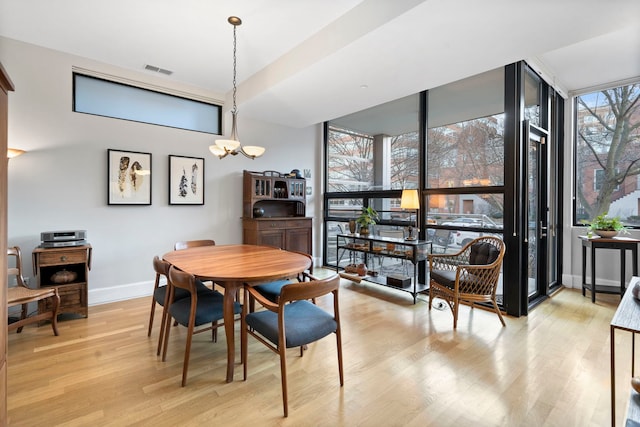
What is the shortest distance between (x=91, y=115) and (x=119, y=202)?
3.64ft

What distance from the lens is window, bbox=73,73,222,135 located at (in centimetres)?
376

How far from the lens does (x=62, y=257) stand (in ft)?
10.4

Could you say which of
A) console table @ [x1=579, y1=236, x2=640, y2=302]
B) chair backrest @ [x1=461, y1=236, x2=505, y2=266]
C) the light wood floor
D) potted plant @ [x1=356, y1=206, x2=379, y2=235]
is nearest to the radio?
the light wood floor

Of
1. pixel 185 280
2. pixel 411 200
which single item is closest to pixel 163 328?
pixel 185 280

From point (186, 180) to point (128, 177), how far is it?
0.72 m

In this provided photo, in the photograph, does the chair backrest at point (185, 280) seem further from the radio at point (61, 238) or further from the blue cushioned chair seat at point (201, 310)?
the radio at point (61, 238)

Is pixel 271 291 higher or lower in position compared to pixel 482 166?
lower

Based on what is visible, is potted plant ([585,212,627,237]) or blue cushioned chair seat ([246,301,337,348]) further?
potted plant ([585,212,627,237])

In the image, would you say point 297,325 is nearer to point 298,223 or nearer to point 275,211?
point 298,223

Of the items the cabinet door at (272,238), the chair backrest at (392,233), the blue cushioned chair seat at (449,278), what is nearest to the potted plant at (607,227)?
the blue cushioned chair seat at (449,278)

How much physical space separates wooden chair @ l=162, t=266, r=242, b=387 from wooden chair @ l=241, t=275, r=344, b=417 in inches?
12.1

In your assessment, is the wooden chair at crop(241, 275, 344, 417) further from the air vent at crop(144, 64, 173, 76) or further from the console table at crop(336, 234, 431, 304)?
the air vent at crop(144, 64, 173, 76)

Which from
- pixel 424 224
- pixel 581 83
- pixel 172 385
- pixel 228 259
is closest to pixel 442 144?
pixel 424 224

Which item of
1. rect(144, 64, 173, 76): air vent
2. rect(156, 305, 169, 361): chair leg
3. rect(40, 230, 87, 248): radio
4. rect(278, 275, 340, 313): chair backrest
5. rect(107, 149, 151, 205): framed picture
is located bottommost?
rect(156, 305, 169, 361): chair leg
